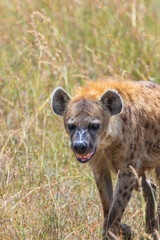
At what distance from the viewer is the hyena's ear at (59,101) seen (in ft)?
12.8

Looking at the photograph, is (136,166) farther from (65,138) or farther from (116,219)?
(65,138)

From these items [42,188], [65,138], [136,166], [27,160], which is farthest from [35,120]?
[136,166]

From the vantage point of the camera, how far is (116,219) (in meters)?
3.77

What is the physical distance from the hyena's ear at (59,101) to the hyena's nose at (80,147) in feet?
1.62

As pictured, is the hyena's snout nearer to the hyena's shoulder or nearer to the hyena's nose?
the hyena's nose

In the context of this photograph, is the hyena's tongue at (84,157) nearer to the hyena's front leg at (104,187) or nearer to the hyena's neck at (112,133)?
the hyena's neck at (112,133)

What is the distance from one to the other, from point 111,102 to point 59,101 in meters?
0.41

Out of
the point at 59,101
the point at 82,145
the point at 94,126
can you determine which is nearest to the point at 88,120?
the point at 94,126

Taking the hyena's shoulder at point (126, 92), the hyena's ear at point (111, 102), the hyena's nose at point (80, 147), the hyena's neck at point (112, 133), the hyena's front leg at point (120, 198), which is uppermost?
the hyena's shoulder at point (126, 92)

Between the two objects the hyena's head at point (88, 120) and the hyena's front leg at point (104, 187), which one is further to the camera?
the hyena's front leg at point (104, 187)

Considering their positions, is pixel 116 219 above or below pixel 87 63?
below

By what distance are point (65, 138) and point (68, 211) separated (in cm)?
119

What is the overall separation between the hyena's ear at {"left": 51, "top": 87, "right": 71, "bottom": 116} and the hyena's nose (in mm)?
495

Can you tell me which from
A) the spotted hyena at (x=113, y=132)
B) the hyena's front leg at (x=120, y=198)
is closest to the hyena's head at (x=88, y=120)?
the spotted hyena at (x=113, y=132)
